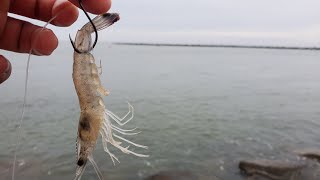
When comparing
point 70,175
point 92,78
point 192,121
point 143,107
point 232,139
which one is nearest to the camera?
point 92,78

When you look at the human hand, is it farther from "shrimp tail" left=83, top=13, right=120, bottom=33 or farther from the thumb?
"shrimp tail" left=83, top=13, right=120, bottom=33

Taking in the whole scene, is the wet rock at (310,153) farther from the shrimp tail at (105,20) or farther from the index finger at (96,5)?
the shrimp tail at (105,20)

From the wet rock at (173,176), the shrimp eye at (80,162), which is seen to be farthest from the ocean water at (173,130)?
the shrimp eye at (80,162)

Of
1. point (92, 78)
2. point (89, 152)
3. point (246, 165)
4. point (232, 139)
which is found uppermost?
point (92, 78)

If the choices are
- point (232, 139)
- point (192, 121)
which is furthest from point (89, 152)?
point (192, 121)

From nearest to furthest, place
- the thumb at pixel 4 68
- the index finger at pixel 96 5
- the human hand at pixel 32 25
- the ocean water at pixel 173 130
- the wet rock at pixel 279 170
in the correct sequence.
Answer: the index finger at pixel 96 5
the human hand at pixel 32 25
the thumb at pixel 4 68
the wet rock at pixel 279 170
the ocean water at pixel 173 130

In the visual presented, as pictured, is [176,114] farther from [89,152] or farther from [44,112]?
[89,152]

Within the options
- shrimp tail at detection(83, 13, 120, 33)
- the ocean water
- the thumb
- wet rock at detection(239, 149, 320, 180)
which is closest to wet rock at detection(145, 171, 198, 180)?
the ocean water

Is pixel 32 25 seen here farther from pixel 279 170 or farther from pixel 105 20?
pixel 279 170
